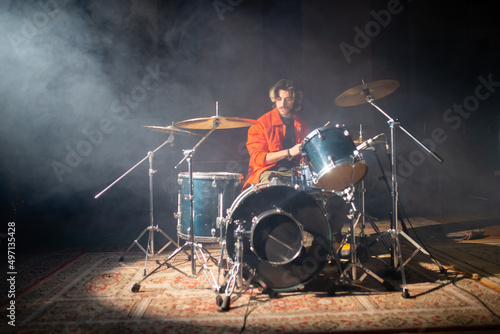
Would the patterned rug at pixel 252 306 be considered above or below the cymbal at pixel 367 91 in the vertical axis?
below

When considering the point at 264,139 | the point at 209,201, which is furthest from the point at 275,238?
the point at 264,139

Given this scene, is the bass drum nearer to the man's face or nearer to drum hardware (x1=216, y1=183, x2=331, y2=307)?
drum hardware (x1=216, y1=183, x2=331, y2=307)

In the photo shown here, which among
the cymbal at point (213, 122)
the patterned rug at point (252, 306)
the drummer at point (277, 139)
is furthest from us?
the drummer at point (277, 139)

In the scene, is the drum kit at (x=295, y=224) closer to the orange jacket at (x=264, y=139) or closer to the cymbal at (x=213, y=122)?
the cymbal at (x=213, y=122)

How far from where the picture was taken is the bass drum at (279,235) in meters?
2.38

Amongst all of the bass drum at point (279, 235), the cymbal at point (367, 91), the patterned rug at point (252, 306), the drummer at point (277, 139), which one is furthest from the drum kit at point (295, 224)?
the drummer at point (277, 139)

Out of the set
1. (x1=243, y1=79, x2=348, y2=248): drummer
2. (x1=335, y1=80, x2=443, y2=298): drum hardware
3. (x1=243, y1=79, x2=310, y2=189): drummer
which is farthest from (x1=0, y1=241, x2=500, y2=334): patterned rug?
(x1=243, y1=79, x2=310, y2=189): drummer

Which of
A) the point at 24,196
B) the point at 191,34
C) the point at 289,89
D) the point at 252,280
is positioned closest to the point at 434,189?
the point at 289,89

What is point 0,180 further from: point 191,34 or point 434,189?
point 434,189

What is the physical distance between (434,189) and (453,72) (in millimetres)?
2073

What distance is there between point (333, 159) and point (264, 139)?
4.50 ft

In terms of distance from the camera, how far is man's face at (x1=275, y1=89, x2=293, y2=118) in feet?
12.7

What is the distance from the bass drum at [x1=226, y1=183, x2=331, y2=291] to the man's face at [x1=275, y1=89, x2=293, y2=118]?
5.29 ft

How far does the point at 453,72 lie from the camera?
5555 mm
